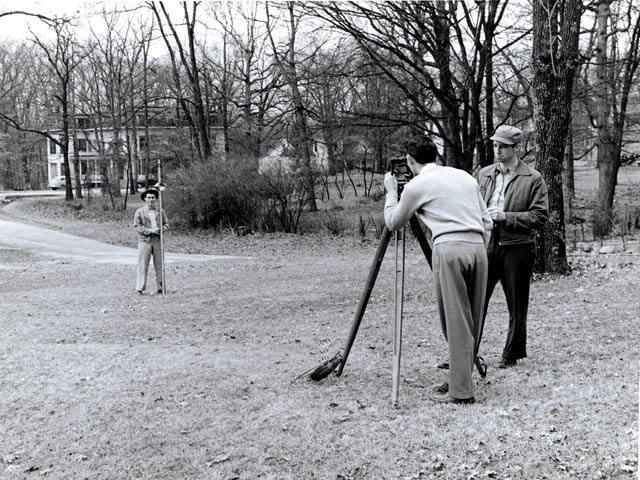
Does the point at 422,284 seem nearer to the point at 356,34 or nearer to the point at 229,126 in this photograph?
Result: the point at 356,34

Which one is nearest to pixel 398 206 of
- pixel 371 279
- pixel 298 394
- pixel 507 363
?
pixel 371 279

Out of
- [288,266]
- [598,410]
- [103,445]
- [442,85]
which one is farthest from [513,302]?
[442,85]

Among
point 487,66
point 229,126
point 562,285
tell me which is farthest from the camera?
point 229,126

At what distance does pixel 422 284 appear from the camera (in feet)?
34.4

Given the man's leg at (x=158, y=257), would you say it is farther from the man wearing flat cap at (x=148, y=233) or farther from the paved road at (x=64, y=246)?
the paved road at (x=64, y=246)

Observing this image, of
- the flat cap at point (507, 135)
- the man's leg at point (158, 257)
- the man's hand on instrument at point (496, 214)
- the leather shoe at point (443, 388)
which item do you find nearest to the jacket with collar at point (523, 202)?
the man's hand on instrument at point (496, 214)

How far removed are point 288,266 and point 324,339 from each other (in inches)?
272

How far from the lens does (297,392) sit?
198 inches

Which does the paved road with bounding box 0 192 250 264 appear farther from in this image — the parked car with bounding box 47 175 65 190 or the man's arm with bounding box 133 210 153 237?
the parked car with bounding box 47 175 65 190

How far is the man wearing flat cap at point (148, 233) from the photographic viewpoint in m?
10.8

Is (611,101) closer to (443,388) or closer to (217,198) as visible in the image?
(217,198)

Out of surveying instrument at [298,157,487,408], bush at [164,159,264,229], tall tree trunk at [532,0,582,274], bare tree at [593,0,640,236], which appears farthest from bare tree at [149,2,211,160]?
surveying instrument at [298,157,487,408]

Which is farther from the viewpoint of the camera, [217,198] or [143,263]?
[217,198]

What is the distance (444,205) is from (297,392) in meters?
1.80
